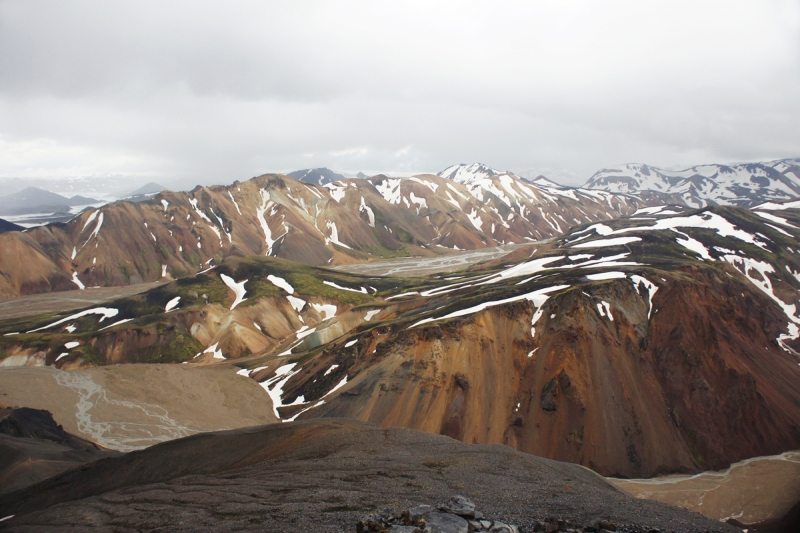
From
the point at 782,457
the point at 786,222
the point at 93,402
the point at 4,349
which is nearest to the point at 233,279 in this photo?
the point at 4,349

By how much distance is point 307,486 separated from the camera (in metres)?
21.5

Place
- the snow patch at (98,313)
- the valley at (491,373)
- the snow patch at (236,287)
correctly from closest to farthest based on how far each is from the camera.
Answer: the valley at (491,373), the snow patch at (98,313), the snow patch at (236,287)

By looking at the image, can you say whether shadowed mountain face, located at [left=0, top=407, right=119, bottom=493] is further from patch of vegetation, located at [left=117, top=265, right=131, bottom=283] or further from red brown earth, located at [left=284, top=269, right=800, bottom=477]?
patch of vegetation, located at [left=117, top=265, right=131, bottom=283]

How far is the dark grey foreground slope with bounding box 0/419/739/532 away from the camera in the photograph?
18.6 metres

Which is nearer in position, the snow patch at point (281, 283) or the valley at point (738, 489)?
the valley at point (738, 489)

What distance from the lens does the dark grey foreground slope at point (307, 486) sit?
18.6 m

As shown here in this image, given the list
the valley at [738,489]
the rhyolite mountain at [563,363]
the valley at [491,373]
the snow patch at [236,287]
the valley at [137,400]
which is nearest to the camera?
the valley at [738,489]

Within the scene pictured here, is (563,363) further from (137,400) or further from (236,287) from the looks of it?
(236,287)

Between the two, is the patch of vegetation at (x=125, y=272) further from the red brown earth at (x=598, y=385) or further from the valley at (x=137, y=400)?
the red brown earth at (x=598, y=385)

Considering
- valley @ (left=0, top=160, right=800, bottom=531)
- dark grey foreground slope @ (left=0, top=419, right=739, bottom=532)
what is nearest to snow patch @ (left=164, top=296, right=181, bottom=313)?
valley @ (left=0, top=160, right=800, bottom=531)

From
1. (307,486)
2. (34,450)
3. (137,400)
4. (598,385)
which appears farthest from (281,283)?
(307,486)

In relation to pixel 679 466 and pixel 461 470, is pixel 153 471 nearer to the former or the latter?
pixel 461 470

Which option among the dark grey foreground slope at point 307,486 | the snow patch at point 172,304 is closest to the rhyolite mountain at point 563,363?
the snow patch at point 172,304

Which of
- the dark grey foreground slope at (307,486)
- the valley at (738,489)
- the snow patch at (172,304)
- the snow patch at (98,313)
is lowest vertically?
the valley at (738,489)
